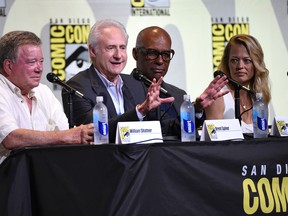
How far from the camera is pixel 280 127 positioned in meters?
3.13

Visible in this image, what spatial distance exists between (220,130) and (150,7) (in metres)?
2.32

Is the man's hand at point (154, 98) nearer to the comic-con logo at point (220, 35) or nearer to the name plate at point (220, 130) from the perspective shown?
the name plate at point (220, 130)

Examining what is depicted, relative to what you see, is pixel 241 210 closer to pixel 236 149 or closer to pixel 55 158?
pixel 236 149

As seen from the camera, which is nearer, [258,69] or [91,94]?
[91,94]

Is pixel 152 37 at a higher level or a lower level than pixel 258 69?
higher

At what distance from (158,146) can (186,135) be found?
12.1 inches

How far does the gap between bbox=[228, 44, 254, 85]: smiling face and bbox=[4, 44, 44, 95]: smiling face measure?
139 cm

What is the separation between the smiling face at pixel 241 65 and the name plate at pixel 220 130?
123cm

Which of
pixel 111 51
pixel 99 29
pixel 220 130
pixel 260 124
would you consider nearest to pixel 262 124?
pixel 260 124

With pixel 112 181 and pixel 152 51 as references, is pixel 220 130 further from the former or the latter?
pixel 152 51

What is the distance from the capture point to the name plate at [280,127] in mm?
3125

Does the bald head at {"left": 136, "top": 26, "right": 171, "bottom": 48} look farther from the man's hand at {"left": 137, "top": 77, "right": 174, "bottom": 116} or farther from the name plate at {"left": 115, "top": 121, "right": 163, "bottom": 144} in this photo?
the name plate at {"left": 115, "top": 121, "right": 163, "bottom": 144}

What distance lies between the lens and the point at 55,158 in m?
2.61

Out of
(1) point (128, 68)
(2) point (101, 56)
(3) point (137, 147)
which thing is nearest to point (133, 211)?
(3) point (137, 147)
